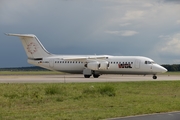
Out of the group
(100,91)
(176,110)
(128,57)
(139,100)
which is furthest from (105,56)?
(176,110)

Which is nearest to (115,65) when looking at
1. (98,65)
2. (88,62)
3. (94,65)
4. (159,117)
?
(98,65)

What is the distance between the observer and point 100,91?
23094 millimetres

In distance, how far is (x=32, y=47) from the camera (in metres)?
54.6

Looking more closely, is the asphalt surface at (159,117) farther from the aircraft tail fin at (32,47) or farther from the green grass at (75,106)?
the aircraft tail fin at (32,47)

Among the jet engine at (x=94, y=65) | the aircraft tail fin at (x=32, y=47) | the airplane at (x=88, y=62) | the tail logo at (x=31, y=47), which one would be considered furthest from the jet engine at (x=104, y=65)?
the tail logo at (x=31, y=47)

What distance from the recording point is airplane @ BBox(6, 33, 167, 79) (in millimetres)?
47125

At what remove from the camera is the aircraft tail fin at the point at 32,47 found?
5438 cm

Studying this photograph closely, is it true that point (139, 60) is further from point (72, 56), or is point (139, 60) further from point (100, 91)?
point (100, 91)

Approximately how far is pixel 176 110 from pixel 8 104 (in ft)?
24.9

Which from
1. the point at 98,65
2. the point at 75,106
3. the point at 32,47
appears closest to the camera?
the point at 75,106

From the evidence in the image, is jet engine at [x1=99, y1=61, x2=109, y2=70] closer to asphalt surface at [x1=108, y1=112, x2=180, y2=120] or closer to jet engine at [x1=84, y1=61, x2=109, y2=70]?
jet engine at [x1=84, y1=61, x2=109, y2=70]

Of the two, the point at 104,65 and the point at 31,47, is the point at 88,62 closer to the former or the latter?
the point at 104,65

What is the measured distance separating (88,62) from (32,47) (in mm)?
9036

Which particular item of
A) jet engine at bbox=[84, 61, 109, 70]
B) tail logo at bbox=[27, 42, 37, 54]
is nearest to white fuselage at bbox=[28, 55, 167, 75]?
jet engine at bbox=[84, 61, 109, 70]
